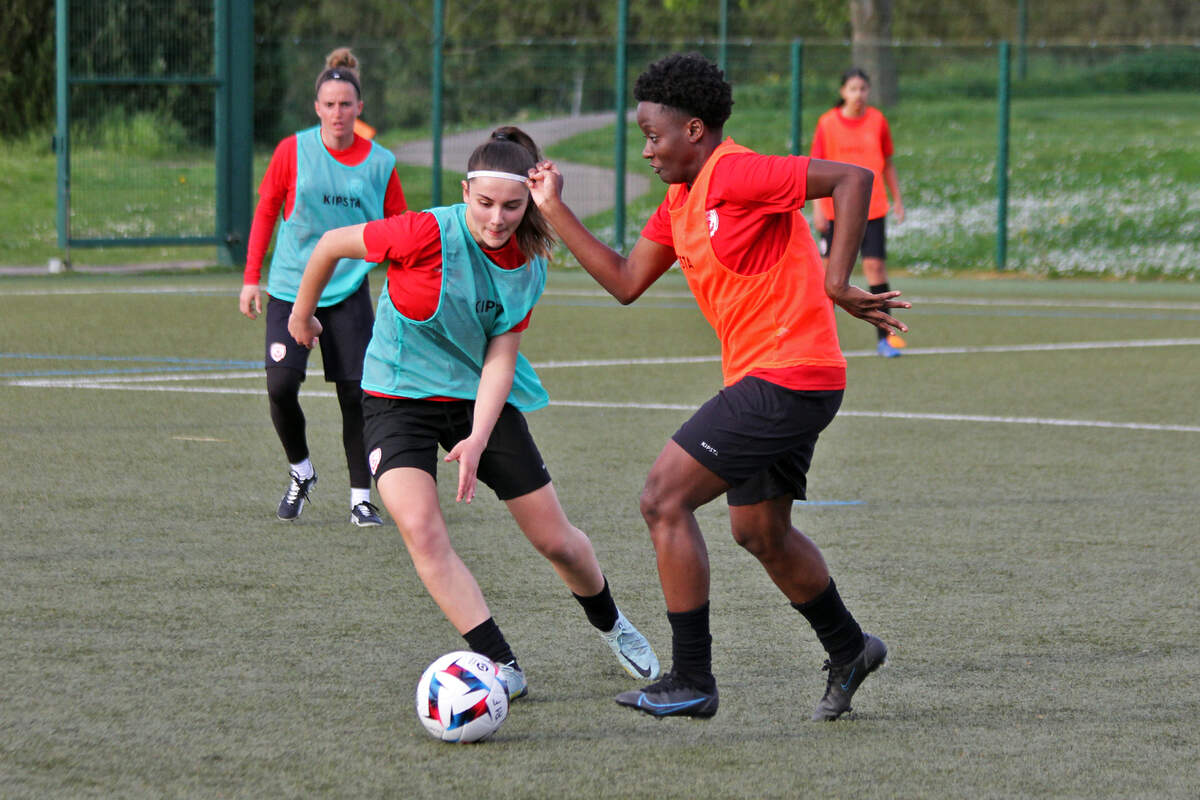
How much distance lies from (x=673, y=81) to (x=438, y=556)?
1.42m

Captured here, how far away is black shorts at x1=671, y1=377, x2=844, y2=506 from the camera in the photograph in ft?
14.6

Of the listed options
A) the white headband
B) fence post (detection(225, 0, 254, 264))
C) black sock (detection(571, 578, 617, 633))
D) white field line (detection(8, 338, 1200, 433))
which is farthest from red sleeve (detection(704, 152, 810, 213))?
fence post (detection(225, 0, 254, 264))

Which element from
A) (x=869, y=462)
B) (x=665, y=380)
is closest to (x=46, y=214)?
(x=665, y=380)

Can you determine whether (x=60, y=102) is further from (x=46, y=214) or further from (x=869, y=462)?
(x=869, y=462)

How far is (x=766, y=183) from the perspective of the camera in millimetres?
4406

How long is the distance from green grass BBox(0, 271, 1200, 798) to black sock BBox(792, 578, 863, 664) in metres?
0.18

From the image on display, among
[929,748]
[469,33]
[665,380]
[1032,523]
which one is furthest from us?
[469,33]

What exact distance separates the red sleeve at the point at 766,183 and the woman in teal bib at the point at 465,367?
0.58m

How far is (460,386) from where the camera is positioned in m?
4.88

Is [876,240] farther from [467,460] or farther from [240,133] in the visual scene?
[240,133]

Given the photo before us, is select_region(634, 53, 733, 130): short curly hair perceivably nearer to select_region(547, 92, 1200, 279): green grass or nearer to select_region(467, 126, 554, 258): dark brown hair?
select_region(467, 126, 554, 258): dark brown hair

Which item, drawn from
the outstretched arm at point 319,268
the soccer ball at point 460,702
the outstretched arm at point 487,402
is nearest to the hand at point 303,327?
the outstretched arm at point 319,268

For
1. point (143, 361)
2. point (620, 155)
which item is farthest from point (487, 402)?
point (620, 155)

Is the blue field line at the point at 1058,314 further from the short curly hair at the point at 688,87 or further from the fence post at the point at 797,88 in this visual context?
the short curly hair at the point at 688,87
